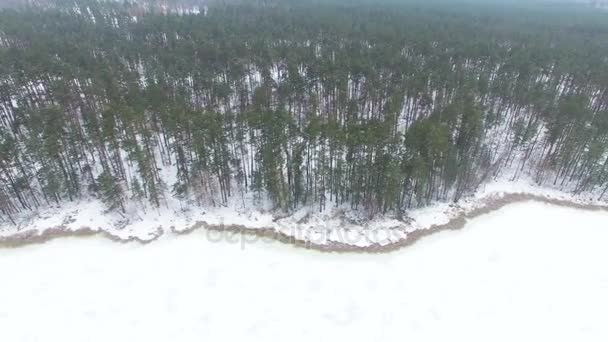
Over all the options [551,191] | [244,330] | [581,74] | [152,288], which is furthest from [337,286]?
[581,74]

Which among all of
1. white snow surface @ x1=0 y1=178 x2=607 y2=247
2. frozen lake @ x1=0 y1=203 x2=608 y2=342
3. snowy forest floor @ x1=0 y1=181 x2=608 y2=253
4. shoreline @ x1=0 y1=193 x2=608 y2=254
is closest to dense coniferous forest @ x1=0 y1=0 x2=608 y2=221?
white snow surface @ x1=0 y1=178 x2=607 y2=247

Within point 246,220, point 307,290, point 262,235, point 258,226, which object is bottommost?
point 307,290

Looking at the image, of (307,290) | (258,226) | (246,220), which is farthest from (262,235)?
(307,290)

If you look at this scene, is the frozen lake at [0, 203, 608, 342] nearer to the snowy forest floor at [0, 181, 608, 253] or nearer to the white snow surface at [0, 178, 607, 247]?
the snowy forest floor at [0, 181, 608, 253]

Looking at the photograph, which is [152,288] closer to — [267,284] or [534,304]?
[267,284]

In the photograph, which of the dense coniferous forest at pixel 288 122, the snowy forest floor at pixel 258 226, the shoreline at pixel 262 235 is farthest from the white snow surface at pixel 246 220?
the dense coniferous forest at pixel 288 122

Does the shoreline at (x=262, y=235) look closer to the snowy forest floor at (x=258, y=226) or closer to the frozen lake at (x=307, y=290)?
the snowy forest floor at (x=258, y=226)

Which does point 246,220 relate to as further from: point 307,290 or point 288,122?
point 288,122

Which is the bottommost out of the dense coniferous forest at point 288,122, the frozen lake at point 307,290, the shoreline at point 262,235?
the frozen lake at point 307,290
